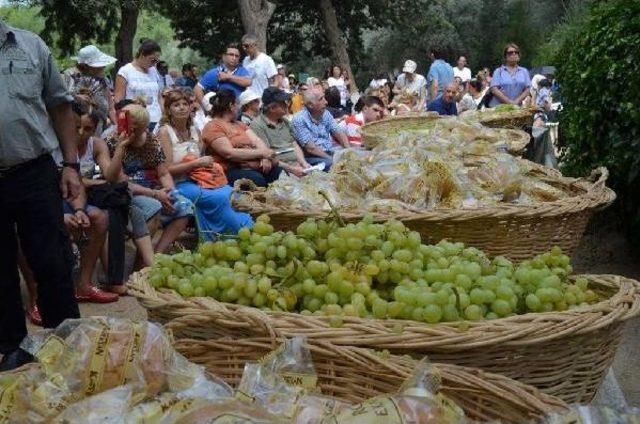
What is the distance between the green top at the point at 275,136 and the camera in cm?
734

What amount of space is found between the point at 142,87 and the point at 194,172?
2049 millimetres

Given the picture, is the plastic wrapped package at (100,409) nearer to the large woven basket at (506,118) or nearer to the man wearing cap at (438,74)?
the large woven basket at (506,118)

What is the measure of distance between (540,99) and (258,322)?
16.1m

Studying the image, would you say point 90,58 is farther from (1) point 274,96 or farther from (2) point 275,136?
(2) point 275,136

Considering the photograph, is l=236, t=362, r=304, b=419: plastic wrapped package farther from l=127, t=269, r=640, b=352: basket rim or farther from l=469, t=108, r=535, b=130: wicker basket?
l=469, t=108, r=535, b=130: wicker basket

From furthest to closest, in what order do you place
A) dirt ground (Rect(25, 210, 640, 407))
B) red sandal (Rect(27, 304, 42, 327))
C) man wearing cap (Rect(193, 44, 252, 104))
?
1. man wearing cap (Rect(193, 44, 252, 104))
2. red sandal (Rect(27, 304, 42, 327))
3. dirt ground (Rect(25, 210, 640, 407))

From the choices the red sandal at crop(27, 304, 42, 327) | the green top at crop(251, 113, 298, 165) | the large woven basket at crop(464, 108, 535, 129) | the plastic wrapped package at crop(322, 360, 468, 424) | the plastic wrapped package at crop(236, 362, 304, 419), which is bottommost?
the red sandal at crop(27, 304, 42, 327)

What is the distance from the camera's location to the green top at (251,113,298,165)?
24.1 ft

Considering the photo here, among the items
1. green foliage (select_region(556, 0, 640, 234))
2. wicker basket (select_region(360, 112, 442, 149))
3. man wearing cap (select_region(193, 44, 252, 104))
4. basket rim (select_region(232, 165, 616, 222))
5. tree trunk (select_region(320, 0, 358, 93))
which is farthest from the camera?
tree trunk (select_region(320, 0, 358, 93))

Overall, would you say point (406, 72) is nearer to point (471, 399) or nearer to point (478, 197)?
point (478, 197)

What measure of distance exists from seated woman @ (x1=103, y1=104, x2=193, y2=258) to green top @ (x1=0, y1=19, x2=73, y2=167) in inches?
87.8

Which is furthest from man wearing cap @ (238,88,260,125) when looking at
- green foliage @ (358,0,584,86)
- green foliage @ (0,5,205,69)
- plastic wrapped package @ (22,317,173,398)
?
green foliage @ (0,5,205,69)

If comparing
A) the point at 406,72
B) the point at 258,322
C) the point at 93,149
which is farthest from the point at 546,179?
the point at 406,72

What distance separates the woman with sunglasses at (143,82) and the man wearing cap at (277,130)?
1.12m
